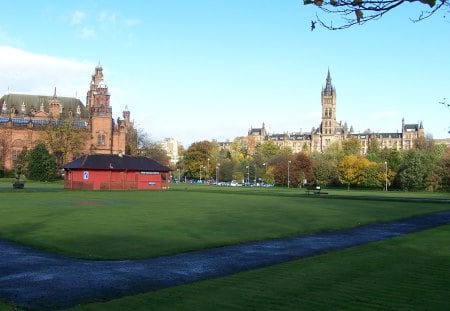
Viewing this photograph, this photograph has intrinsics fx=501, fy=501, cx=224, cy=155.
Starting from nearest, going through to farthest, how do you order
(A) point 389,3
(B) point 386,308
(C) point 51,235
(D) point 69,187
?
(A) point 389,3
(B) point 386,308
(C) point 51,235
(D) point 69,187

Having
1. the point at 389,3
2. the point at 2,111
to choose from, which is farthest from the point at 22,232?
the point at 2,111

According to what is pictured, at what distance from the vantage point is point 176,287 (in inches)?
449

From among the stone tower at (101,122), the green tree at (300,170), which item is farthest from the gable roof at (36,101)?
the green tree at (300,170)

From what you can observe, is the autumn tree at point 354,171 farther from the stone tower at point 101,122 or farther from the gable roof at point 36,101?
the gable roof at point 36,101

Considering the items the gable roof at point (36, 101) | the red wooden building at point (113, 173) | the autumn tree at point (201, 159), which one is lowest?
the red wooden building at point (113, 173)

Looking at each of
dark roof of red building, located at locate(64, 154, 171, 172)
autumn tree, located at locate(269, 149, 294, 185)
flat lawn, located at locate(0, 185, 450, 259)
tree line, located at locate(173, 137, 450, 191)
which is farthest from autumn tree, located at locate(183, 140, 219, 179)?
flat lawn, located at locate(0, 185, 450, 259)

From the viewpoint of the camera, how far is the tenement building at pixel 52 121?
115 metres

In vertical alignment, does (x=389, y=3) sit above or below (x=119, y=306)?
above

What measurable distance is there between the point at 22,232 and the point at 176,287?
41.3ft

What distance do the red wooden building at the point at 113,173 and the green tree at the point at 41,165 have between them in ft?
69.8

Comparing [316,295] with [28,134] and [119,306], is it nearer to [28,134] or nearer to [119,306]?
[119,306]

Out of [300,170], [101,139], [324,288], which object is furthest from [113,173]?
[324,288]

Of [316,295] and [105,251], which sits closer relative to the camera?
[316,295]

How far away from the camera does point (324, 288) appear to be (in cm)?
1102
